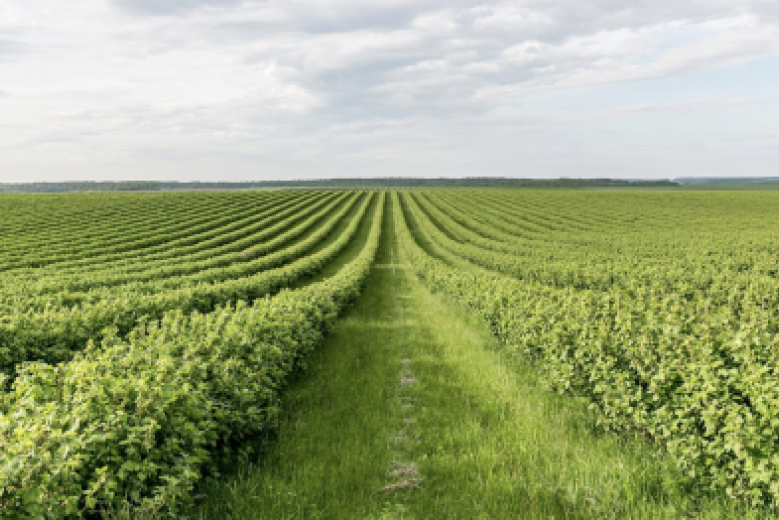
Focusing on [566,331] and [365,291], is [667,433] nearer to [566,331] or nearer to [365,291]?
[566,331]

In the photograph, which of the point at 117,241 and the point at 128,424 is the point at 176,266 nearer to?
the point at 117,241

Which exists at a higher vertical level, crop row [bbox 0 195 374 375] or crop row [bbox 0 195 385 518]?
crop row [bbox 0 195 385 518]

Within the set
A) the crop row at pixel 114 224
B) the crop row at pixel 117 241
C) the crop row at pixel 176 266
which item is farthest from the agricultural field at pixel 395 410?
the crop row at pixel 114 224

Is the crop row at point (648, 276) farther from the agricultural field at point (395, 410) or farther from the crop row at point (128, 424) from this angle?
the crop row at point (128, 424)

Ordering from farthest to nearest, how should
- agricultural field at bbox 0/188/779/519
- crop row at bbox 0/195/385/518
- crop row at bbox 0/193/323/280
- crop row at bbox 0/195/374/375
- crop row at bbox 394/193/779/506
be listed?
1. crop row at bbox 0/193/323/280
2. crop row at bbox 0/195/374/375
3. crop row at bbox 394/193/779/506
4. agricultural field at bbox 0/188/779/519
5. crop row at bbox 0/195/385/518

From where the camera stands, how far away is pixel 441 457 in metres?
6.92

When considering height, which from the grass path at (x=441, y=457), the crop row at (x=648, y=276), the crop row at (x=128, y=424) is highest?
the crop row at (x=128, y=424)

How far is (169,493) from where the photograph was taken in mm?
4230

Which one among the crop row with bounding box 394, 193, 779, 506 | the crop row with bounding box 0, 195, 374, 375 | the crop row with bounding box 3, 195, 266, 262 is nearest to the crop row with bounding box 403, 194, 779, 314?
the crop row with bounding box 394, 193, 779, 506

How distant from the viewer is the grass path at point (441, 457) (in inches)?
223

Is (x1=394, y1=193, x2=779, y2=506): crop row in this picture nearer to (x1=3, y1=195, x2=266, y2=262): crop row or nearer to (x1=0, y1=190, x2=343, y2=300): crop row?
(x1=0, y1=190, x2=343, y2=300): crop row

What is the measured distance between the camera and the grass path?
566 centimetres

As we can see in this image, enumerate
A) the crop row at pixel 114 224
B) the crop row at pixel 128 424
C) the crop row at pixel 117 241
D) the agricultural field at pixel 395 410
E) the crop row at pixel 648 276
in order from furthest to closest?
1. the crop row at pixel 114 224
2. the crop row at pixel 117 241
3. the crop row at pixel 648 276
4. the agricultural field at pixel 395 410
5. the crop row at pixel 128 424

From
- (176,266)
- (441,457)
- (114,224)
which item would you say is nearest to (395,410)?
(441,457)
